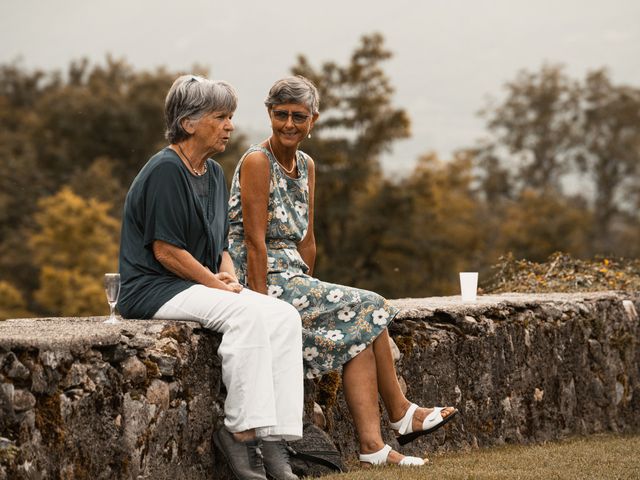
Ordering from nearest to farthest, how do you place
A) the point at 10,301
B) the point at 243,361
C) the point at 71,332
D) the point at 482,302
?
the point at 71,332, the point at 243,361, the point at 482,302, the point at 10,301

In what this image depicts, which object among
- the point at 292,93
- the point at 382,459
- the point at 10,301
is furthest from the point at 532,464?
the point at 10,301

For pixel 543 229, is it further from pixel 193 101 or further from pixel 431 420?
pixel 193 101

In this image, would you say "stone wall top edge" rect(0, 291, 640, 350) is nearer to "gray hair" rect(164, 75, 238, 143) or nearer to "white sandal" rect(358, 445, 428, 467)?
"gray hair" rect(164, 75, 238, 143)

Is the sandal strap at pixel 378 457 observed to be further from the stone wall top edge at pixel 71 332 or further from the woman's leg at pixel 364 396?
the stone wall top edge at pixel 71 332

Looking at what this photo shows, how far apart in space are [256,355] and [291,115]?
1.35m

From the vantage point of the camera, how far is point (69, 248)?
2959 cm

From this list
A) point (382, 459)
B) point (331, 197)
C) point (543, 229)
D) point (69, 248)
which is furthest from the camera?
point (543, 229)

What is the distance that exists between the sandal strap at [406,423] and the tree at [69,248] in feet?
78.4

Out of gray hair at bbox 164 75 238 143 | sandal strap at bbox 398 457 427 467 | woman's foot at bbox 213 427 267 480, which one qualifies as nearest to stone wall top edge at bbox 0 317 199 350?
woman's foot at bbox 213 427 267 480

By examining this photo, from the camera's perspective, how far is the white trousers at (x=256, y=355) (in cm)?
395

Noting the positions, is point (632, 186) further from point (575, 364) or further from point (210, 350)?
point (210, 350)

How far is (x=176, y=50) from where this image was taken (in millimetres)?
41469

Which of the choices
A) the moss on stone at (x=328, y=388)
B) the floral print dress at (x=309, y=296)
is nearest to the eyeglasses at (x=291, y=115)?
the floral print dress at (x=309, y=296)

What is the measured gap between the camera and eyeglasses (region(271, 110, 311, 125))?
484 centimetres
